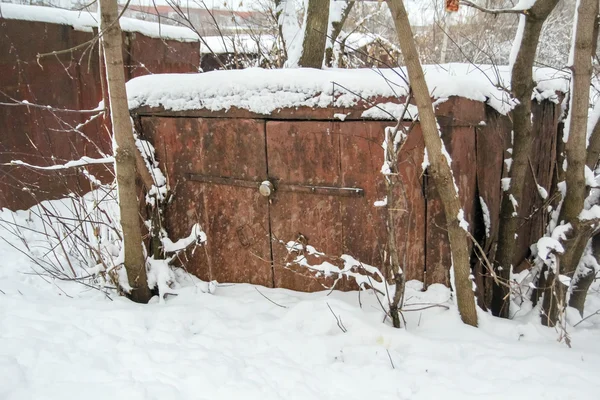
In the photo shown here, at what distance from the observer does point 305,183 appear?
3.08m

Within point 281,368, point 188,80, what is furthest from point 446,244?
point 188,80

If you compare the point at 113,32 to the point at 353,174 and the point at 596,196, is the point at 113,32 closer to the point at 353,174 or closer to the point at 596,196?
the point at 353,174

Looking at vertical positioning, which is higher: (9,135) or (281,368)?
(9,135)

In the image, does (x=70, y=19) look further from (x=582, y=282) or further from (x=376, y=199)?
(x=582, y=282)

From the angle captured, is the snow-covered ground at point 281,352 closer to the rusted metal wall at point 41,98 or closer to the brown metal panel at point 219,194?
the brown metal panel at point 219,194

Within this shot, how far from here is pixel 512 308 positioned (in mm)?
3332

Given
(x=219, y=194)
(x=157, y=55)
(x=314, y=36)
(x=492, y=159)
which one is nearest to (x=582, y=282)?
(x=492, y=159)

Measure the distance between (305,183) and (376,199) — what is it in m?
0.45

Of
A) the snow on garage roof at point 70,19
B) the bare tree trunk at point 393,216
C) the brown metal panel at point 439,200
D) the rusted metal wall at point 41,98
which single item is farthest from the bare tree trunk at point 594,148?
the rusted metal wall at point 41,98

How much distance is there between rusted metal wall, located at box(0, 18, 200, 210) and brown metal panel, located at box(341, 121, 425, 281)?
3.85 m

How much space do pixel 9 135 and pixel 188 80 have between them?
3839 millimetres

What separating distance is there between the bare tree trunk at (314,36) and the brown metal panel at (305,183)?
1605 mm

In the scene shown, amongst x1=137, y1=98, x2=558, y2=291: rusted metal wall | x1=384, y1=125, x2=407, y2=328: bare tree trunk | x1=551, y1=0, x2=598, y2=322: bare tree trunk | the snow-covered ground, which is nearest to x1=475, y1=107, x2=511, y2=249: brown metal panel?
x1=137, y1=98, x2=558, y2=291: rusted metal wall

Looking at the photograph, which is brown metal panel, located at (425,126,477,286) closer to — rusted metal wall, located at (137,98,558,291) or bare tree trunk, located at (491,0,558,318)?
rusted metal wall, located at (137,98,558,291)
